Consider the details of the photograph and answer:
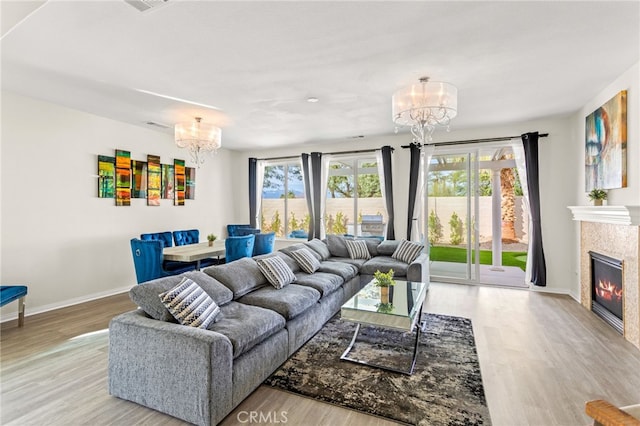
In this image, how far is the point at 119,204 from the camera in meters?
5.02

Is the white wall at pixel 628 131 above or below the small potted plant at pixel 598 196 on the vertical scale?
above

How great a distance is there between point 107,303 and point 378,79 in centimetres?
488

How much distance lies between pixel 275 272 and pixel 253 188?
174 inches

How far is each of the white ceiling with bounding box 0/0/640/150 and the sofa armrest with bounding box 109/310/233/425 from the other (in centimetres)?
210

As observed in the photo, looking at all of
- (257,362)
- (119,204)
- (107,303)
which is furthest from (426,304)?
(119,204)

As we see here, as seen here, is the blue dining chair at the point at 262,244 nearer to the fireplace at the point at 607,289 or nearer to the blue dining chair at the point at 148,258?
Answer: the blue dining chair at the point at 148,258

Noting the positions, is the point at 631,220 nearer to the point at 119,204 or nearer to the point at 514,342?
the point at 514,342

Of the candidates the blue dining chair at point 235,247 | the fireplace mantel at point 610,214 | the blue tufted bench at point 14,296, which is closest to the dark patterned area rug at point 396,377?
the blue dining chair at point 235,247

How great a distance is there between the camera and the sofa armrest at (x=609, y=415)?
39.1 inches

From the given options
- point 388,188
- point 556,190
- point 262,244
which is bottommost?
point 262,244

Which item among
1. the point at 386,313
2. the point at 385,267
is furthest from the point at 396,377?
the point at 385,267

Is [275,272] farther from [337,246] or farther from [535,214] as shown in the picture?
[535,214]

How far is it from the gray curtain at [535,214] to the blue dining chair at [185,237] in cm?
600

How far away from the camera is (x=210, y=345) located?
1875 millimetres
